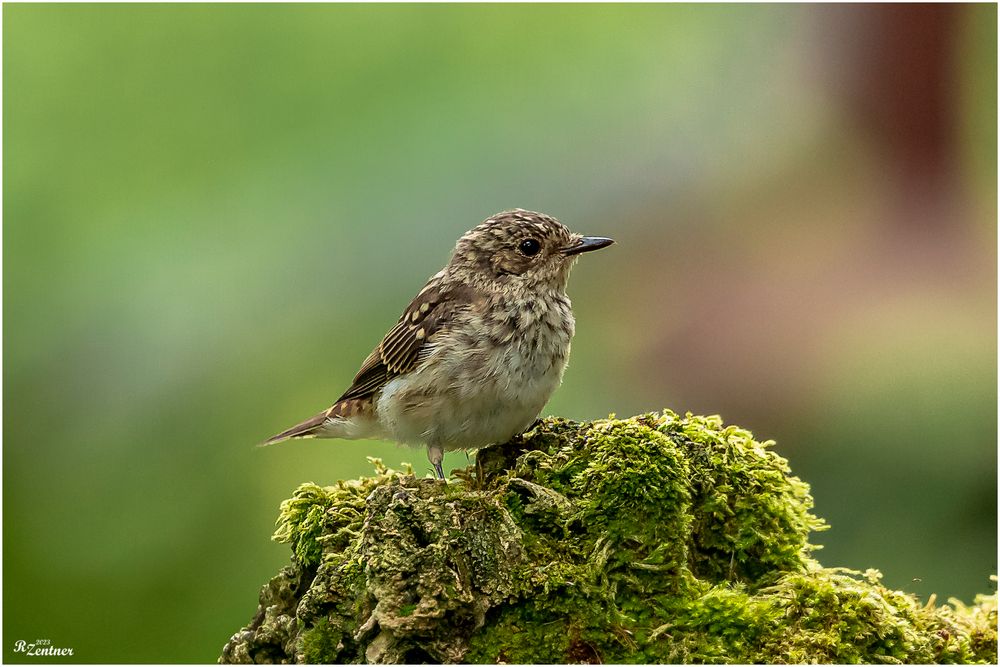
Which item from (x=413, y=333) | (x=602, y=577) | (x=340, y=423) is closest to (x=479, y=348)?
(x=413, y=333)

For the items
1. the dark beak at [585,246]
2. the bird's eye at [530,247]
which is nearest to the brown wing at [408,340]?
the bird's eye at [530,247]

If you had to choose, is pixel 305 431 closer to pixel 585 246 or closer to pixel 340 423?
pixel 340 423

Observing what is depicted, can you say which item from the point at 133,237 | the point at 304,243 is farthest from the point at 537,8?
the point at 133,237

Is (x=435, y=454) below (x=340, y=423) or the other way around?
below

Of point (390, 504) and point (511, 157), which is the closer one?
point (390, 504)

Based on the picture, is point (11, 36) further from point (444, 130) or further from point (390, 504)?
point (390, 504)

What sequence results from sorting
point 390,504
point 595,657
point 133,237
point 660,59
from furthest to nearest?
point 660,59, point 133,237, point 390,504, point 595,657

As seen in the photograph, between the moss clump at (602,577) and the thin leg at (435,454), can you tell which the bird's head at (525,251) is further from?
the moss clump at (602,577)
